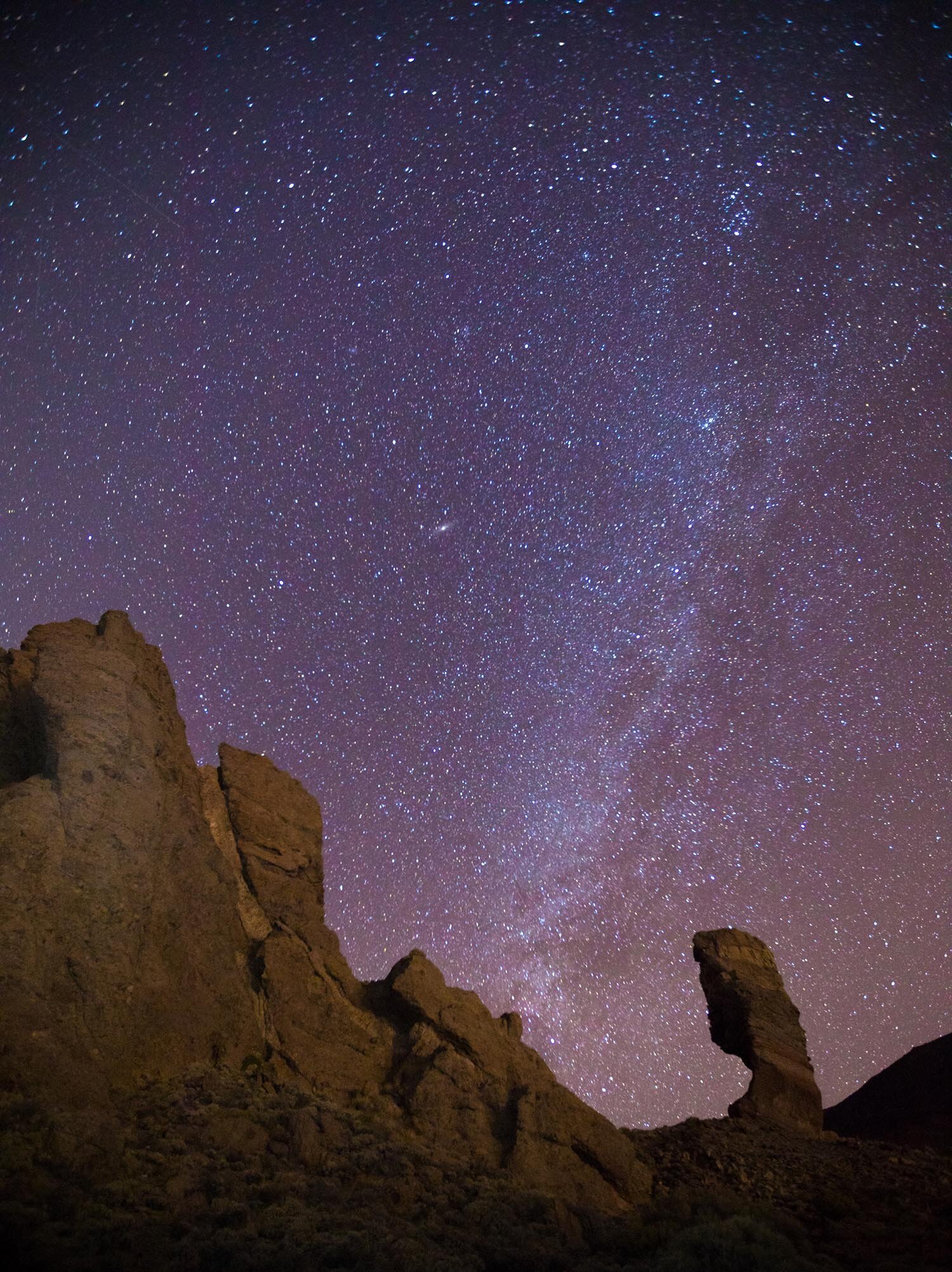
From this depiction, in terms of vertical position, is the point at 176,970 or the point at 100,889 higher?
the point at 100,889

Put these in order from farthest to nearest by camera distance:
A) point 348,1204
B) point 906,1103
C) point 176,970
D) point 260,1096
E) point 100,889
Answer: point 906,1103 < point 176,970 < point 100,889 < point 260,1096 < point 348,1204

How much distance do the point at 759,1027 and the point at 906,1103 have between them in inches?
562

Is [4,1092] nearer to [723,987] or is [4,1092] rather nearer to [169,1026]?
[169,1026]

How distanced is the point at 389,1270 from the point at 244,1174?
365 centimetres

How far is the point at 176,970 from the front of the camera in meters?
18.7

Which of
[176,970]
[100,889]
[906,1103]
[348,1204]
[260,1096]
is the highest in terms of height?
[100,889]

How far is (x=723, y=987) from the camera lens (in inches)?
1175

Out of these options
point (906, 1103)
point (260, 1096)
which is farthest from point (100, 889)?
point (906, 1103)

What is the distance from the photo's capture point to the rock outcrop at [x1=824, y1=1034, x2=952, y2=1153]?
30.0 meters

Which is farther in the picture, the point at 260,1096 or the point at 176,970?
the point at 176,970

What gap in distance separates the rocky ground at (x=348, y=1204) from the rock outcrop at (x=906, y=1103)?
1297 centimetres

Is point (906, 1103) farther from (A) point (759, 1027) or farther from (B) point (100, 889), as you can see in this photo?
(B) point (100, 889)

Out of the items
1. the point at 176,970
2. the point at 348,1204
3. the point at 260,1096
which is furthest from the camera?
the point at 176,970

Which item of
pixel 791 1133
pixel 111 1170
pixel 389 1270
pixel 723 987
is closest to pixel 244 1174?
pixel 111 1170
